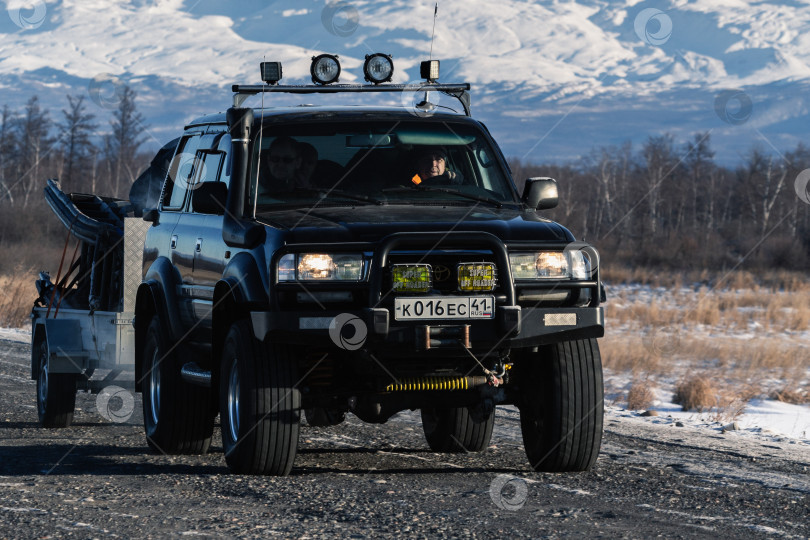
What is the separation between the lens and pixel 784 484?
7.79 metres

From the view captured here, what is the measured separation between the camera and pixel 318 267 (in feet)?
23.8

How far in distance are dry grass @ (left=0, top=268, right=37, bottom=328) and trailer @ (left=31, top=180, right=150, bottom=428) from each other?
43.8ft

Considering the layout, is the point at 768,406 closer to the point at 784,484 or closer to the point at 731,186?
the point at 784,484

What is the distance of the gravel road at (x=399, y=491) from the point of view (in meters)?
6.26

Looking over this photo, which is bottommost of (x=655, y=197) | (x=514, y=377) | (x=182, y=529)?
(x=182, y=529)

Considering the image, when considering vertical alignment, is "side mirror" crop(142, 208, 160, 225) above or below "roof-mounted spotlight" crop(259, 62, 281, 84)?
below

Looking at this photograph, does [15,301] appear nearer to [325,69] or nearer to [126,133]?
[325,69]

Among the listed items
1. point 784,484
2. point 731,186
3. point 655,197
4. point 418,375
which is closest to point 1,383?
point 418,375

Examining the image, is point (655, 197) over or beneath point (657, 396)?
over

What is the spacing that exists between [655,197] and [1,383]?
89884mm

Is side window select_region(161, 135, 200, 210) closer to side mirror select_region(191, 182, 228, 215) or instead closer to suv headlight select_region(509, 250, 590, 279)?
side mirror select_region(191, 182, 228, 215)

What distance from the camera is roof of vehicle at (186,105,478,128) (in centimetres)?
868

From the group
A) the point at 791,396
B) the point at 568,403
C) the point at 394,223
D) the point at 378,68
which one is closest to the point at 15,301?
the point at 791,396

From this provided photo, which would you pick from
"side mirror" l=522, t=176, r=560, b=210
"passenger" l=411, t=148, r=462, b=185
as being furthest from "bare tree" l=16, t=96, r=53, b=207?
"side mirror" l=522, t=176, r=560, b=210
